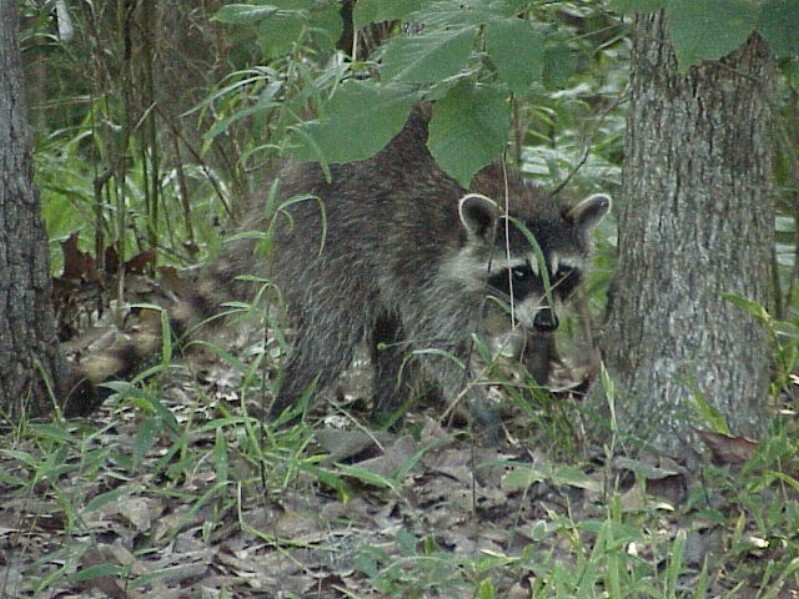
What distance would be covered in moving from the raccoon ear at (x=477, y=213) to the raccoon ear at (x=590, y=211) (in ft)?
0.99

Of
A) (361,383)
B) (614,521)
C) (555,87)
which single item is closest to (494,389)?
(361,383)

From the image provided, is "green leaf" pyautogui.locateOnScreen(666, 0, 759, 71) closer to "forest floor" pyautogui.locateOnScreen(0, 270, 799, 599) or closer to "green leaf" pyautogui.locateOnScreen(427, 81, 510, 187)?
"green leaf" pyautogui.locateOnScreen(427, 81, 510, 187)

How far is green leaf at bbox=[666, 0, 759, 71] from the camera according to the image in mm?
2744

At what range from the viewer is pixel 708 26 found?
9.02ft

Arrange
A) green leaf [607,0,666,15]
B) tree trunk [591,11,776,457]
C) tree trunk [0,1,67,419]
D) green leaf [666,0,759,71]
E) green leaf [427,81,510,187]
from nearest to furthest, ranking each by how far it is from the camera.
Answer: green leaf [666,0,759,71] < green leaf [607,0,666,15] < green leaf [427,81,510,187] < tree trunk [591,11,776,457] < tree trunk [0,1,67,419]

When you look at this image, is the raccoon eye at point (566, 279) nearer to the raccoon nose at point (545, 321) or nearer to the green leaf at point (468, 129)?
the raccoon nose at point (545, 321)

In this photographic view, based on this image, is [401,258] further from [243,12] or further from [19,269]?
[243,12]

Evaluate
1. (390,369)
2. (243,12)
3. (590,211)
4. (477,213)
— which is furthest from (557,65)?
(390,369)


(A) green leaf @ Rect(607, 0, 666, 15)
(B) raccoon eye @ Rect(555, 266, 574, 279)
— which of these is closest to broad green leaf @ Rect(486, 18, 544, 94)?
(A) green leaf @ Rect(607, 0, 666, 15)

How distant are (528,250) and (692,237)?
912 mm

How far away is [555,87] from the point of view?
369cm

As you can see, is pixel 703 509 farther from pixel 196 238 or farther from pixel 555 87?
pixel 196 238

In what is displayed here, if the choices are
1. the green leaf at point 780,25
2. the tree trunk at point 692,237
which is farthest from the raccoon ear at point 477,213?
the green leaf at point 780,25

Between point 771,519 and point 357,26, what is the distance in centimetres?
158
